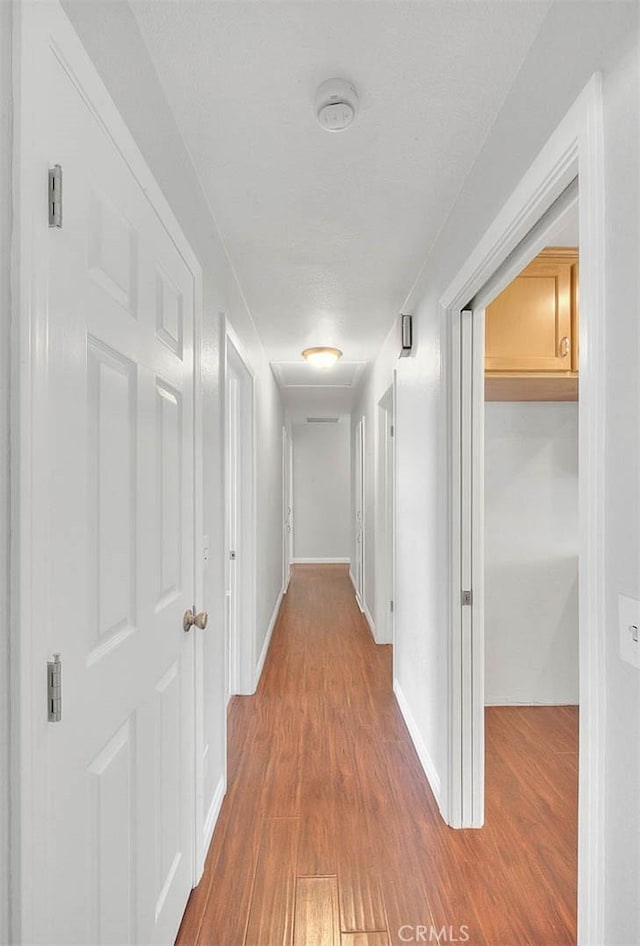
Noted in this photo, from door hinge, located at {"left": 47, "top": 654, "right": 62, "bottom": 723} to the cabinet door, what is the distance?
218 cm

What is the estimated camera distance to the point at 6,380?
736mm

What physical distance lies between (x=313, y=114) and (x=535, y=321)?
1399mm

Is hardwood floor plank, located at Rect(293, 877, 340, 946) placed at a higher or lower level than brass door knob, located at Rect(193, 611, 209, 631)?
lower

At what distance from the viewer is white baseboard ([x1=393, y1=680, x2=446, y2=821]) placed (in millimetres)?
2250

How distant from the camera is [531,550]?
3176 millimetres

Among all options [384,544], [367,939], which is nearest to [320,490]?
[384,544]

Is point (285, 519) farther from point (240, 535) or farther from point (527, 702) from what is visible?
point (527, 702)

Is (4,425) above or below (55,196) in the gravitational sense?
below

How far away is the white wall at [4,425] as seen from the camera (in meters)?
0.72

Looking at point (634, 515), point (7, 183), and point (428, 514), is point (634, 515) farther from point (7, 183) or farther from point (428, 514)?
point (428, 514)

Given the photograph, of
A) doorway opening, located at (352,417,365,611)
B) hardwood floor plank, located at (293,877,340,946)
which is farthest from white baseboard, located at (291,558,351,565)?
hardwood floor plank, located at (293,877,340,946)

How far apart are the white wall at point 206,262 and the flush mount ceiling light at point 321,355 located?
416 mm

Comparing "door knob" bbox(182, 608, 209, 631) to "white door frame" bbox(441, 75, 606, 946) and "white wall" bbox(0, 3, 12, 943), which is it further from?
"white door frame" bbox(441, 75, 606, 946)

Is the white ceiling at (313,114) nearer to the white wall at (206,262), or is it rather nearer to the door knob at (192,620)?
the white wall at (206,262)
